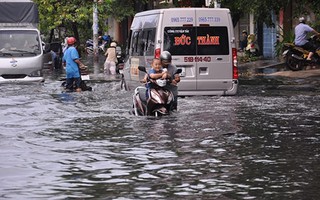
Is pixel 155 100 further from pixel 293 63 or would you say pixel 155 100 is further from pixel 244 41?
pixel 244 41

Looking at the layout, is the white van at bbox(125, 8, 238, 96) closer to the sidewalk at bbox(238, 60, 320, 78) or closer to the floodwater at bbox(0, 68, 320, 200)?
the floodwater at bbox(0, 68, 320, 200)

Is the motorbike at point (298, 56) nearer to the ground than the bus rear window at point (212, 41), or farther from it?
nearer to the ground

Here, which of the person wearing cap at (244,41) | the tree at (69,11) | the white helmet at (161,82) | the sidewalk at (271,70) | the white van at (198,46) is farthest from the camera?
the tree at (69,11)

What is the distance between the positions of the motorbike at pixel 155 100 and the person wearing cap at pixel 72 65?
685 centimetres

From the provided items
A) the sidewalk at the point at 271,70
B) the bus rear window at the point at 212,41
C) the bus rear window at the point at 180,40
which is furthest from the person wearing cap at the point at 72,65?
the sidewalk at the point at 271,70

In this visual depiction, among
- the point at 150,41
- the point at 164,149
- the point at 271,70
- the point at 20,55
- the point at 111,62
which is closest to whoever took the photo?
the point at 164,149

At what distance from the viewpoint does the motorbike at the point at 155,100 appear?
16703 millimetres

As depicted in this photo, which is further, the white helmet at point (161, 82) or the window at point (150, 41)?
the window at point (150, 41)

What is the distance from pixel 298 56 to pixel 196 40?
10327 millimetres

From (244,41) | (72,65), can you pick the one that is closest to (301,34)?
(72,65)

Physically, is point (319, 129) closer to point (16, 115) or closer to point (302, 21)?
point (16, 115)

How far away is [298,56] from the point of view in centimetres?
2991

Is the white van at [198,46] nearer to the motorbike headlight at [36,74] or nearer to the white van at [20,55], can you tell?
the white van at [20,55]

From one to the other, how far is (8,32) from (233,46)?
9422 millimetres
